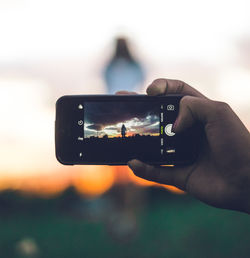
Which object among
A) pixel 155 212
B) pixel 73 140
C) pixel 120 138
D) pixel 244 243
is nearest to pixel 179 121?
pixel 120 138

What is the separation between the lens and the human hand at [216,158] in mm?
2598

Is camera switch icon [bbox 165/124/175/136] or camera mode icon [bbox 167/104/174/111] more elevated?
camera mode icon [bbox 167/104/174/111]

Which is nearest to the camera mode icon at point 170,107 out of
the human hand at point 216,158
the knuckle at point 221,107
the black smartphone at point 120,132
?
the black smartphone at point 120,132

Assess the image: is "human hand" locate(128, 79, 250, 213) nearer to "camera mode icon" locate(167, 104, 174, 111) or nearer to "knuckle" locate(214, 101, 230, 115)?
"knuckle" locate(214, 101, 230, 115)

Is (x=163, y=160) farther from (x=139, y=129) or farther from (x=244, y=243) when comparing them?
(x=244, y=243)

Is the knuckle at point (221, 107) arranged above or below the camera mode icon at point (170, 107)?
above

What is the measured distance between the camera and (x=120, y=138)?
9.37 feet

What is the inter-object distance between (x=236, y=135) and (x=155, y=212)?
34.1 meters

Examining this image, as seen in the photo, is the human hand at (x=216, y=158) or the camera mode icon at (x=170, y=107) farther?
the camera mode icon at (x=170, y=107)

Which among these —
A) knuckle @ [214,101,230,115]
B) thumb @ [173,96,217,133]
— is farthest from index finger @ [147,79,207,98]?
knuckle @ [214,101,230,115]

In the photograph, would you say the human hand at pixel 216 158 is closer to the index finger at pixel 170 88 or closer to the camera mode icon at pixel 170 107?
the index finger at pixel 170 88

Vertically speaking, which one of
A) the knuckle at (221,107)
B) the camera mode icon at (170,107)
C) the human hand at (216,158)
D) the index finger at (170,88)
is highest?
the index finger at (170,88)

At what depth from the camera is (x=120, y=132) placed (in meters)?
2.86

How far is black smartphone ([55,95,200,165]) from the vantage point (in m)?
2.85
